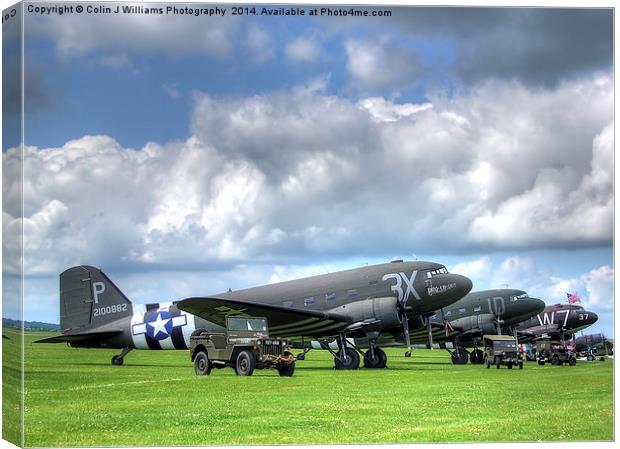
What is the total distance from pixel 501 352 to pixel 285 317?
10.5m

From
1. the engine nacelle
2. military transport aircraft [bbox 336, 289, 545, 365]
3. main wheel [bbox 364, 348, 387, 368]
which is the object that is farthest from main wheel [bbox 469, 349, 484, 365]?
the engine nacelle

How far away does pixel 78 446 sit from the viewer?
13.3m

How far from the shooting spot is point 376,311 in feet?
103

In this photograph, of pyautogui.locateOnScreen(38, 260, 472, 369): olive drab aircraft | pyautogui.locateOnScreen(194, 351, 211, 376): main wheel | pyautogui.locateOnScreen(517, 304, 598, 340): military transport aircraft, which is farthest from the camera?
pyautogui.locateOnScreen(517, 304, 598, 340): military transport aircraft

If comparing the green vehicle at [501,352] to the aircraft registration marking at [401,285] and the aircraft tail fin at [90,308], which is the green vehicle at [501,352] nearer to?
the aircraft registration marking at [401,285]

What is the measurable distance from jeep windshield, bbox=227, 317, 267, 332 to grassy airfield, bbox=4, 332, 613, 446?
264 inches

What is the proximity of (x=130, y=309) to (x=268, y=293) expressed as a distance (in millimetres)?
5240

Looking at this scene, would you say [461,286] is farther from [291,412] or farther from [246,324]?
[291,412]

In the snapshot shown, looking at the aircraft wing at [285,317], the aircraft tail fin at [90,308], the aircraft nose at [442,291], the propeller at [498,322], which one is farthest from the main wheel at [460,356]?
the aircraft tail fin at [90,308]

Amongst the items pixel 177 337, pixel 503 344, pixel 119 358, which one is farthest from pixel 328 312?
pixel 503 344

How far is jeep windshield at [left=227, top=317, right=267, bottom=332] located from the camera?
A: 24688 millimetres

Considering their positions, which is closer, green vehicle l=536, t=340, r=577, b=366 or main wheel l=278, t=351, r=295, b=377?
main wheel l=278, t=351, r=295, b=377

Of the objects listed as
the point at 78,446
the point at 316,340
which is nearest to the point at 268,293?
the point at 316,340

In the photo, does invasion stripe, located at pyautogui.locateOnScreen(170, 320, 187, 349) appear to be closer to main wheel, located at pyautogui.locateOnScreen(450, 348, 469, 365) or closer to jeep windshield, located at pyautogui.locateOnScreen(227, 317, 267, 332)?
jeep windshield, located at pyautogui.locateOnScreen(227, 317, 267, 332)
